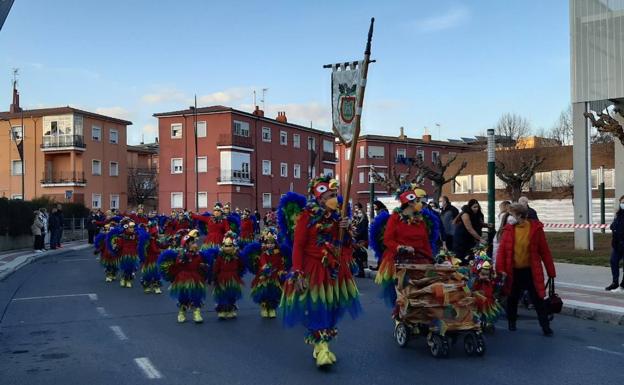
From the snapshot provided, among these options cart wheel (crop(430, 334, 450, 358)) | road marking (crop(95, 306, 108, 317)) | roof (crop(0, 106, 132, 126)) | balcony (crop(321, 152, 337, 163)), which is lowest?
road marking (crop(95, 306, 108, 317))

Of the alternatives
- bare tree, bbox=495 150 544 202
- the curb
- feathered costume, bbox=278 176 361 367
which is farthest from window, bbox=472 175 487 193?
feathered costume, bbox=278 176 361 367

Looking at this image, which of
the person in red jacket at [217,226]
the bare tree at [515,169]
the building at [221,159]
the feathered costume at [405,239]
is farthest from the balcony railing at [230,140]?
the feathered costume at [405,239]

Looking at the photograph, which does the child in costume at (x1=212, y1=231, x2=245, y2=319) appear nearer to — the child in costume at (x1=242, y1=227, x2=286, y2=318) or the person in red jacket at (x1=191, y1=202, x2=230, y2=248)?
the child in costume at (x1=242, y1=227, x2=286, y2=318)

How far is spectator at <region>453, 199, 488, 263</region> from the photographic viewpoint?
450 inches

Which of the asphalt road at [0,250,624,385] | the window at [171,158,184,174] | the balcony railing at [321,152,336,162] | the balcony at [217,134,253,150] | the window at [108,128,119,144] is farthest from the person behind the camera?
Result: the balcony railing at [321,152,336,162]

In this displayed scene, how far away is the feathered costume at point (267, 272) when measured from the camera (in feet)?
35.7

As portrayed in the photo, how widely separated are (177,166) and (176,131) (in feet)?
10.8

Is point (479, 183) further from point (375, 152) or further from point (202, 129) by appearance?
point (202, 129)

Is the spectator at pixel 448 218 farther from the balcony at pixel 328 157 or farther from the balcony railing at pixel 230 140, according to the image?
the balcony at pixel 328 157

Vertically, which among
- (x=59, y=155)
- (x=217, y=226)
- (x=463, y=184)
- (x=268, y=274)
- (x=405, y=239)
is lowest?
(x=268, y=274)

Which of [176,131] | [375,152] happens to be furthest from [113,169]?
[375,152]

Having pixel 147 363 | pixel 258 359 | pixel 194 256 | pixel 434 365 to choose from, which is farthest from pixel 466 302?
pixel 194 256

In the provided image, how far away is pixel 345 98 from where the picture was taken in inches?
364

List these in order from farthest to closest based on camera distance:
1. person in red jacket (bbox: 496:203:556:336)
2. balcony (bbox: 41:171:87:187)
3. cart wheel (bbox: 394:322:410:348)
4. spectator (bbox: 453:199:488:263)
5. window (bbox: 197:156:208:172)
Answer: balcony (bbox: 41:171:87:187)
window (bbox: 197:156:208:172)
spectator (bbox: 453:199:488:263)
person in red jacket (bbox: 496:203:556:336)
cart wheel (bbox: 394:322:410:348)
